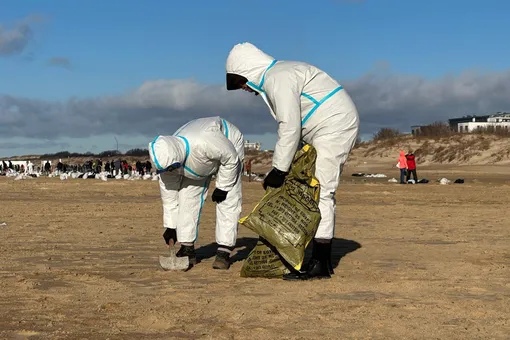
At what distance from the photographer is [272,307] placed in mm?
5367

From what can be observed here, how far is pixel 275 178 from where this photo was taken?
6672 mm

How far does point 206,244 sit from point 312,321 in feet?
16.3

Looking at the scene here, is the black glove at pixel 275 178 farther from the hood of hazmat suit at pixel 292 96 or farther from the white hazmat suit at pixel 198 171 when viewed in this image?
the white hazmat suit at pixel 198 171

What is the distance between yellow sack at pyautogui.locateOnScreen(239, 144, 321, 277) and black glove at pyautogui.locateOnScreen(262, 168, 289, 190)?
0.13 m

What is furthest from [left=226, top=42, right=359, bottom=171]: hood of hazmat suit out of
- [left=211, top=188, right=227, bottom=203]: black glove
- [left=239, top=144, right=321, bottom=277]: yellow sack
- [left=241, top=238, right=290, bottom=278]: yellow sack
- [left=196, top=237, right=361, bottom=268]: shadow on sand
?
[left=196, top=237, right=361, bottom=268]: shadow on sand

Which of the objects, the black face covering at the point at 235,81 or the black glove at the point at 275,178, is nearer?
the black glove at the point at 275,178

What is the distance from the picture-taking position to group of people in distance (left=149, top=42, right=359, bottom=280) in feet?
21.5

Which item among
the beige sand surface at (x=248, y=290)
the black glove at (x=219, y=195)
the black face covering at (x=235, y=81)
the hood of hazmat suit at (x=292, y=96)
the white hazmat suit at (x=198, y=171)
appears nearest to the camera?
the beige sand surface at (x=248, y=290)

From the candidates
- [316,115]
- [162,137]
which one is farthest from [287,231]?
[162,137]

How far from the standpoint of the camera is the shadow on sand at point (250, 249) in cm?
828

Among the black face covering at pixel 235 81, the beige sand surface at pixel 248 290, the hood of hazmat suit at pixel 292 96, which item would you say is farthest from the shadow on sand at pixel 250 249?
the black face covering at pixel 235 81

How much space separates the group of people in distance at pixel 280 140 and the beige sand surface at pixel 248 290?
0.42m

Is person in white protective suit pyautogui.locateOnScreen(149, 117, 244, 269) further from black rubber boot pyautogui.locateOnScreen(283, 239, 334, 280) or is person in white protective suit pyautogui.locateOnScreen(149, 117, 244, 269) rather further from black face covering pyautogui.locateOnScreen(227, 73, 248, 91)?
black rubber boot pyautogui.locateOnScreen(283, 239, 334, 280)

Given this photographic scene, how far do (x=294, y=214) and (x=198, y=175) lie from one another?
1.26 metres
